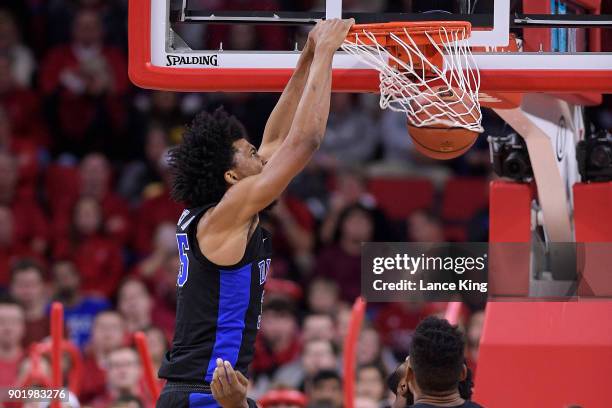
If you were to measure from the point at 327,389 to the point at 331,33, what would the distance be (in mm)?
3329

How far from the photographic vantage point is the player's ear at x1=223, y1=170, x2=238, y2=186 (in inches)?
185

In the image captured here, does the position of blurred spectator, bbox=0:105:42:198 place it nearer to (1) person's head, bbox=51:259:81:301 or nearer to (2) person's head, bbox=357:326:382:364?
(1) person's head, bbox=51:259:81:301

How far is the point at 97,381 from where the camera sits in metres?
8.73

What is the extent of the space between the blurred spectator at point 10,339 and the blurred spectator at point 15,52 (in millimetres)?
3507

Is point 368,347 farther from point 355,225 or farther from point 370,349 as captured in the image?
point 355,225

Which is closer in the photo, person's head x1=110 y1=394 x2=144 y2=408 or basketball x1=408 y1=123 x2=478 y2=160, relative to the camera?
basketball x1=408 y1=123 x2=478 y2=160

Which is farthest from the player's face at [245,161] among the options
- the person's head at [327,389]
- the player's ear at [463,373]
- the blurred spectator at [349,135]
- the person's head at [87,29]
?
the person's head at [87,29]

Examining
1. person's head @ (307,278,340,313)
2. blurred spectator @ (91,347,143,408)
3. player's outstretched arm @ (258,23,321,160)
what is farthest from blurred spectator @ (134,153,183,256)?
player's outstretched arm @ (258,23,321,160)

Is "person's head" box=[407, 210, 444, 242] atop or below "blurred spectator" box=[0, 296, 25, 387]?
atop

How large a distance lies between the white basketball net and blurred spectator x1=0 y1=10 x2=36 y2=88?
22.6ft

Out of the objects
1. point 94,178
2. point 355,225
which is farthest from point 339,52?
point 94,178

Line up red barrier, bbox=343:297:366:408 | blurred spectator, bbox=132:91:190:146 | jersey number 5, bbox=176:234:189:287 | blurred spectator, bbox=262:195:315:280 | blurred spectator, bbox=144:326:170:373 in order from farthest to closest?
blurred spectator, bbox=132:91:190:146, blurred spectator, bbox=262:195:315:280, blurred spectator, bbox=144:326:170:373, red barrier, bbox=343:297:366:408, jersey number 5, bbox=176:234:189:287

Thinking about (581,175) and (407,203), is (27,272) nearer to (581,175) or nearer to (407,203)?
(407,203)

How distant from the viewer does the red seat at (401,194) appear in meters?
10.5
